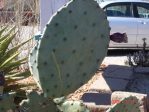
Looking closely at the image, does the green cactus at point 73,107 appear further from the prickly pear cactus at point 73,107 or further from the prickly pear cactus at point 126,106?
the prickly pear cactus at point 126,106

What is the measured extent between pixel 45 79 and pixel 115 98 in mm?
2120

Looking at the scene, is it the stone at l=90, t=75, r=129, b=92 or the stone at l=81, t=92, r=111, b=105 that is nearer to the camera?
the stone at l=81, t=92, r=111, b=105

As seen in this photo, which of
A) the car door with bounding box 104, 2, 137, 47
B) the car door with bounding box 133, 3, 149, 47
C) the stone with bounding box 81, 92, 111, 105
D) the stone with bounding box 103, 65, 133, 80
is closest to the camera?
the stone with bounding box 81, 92, 111, 105

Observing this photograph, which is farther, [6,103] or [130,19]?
[130,19]

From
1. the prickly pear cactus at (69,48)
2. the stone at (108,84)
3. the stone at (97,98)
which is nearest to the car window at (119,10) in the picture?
the stone at (108,84)

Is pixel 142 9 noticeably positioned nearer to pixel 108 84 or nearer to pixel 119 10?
pixel 119 10

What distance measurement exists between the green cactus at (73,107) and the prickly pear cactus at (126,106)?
0.20m

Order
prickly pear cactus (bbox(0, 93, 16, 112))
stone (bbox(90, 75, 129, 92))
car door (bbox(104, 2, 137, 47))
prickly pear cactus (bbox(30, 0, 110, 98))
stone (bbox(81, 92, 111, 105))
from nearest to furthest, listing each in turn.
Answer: prickly pear cactus (bbox(0, 93, 16, 112))
prickly pear cactus (bbox(30, 0, 110, 98))
stone (bbox(81, 92, 111, 105))
stone (bbox(90, 75, 129, 92))
car door (bbox(104, 2, 137, 47))

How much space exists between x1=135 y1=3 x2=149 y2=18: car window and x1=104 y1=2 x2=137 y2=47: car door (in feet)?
0.73

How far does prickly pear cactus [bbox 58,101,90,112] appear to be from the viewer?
3.16m

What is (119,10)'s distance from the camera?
500 inches

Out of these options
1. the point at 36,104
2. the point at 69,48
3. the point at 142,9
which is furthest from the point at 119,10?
→ the point at 36,104

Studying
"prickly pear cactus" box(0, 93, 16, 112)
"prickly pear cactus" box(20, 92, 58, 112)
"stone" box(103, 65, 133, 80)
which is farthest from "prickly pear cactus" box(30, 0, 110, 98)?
"stone" box(103, 65, 133, 80)

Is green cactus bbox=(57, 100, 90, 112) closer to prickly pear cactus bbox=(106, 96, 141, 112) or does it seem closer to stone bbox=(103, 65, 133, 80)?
prickly pear cactus bbox=(106, 96, 141, 112)
